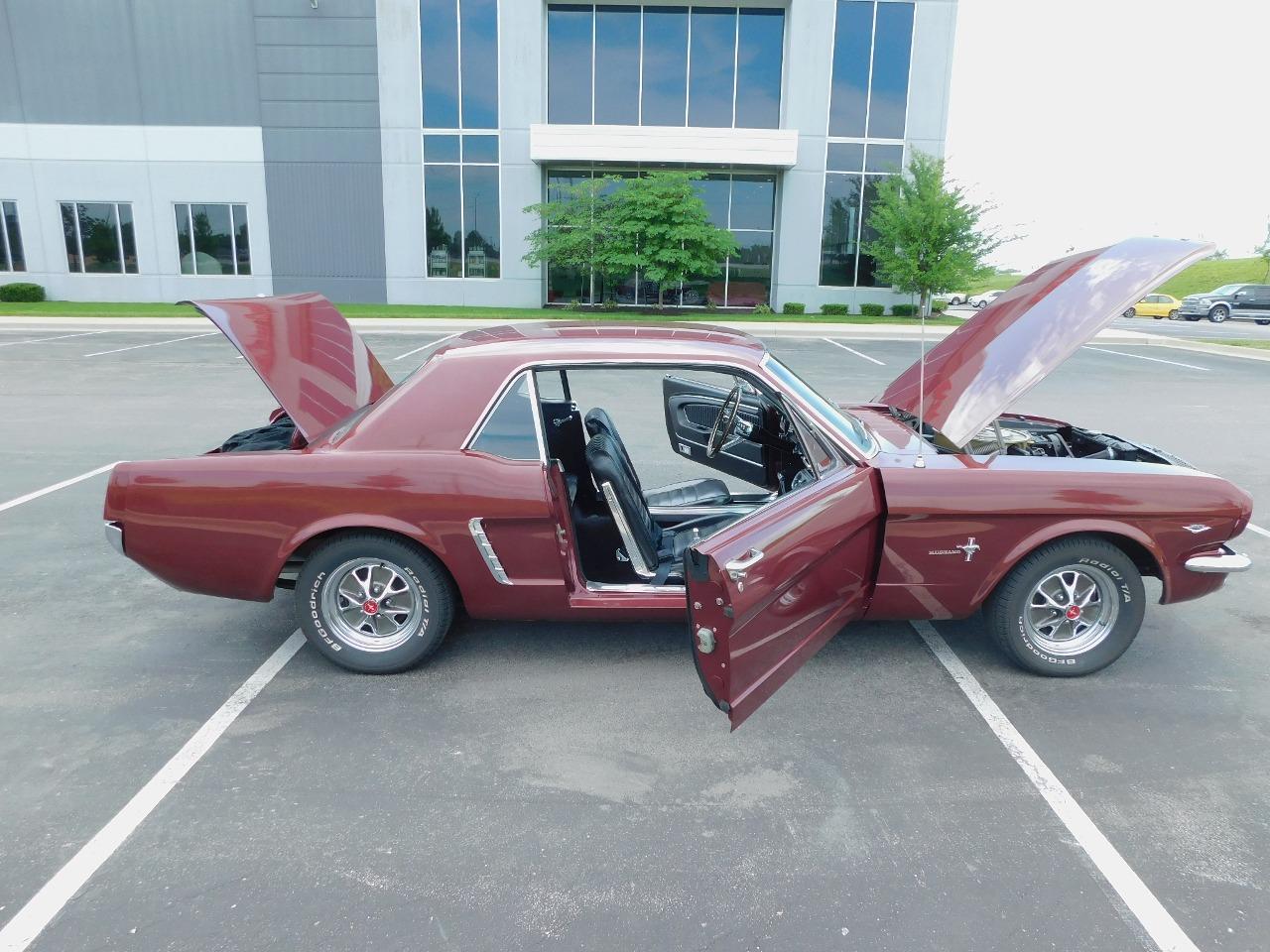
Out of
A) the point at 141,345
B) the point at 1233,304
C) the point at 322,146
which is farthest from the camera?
the point at 1233,304

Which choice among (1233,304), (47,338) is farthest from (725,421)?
(1233,304)

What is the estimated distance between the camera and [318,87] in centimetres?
2820

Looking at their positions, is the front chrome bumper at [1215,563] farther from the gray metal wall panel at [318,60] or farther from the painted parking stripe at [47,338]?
the gray metal wall panel at [318,60]

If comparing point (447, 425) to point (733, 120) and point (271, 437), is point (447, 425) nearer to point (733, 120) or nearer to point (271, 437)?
point (271, 437)

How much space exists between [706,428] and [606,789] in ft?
11.3

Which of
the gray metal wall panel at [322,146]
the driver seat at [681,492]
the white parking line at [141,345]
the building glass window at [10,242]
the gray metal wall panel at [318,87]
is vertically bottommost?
the white parking line at [141,345]

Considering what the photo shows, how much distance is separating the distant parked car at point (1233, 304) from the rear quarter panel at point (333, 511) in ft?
139

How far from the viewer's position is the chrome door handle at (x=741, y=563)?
291 centimetres

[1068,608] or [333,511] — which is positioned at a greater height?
[333,511]

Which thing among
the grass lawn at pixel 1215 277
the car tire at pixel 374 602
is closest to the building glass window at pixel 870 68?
the car tire at pixel 374 602

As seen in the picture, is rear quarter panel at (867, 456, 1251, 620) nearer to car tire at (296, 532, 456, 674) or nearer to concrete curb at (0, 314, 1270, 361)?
car tire at (296, 532, 456, 674)

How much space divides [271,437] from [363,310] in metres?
23.2

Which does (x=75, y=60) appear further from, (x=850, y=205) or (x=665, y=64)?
(x=850, y=205)

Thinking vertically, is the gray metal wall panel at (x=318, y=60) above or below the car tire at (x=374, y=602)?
above
